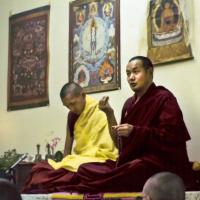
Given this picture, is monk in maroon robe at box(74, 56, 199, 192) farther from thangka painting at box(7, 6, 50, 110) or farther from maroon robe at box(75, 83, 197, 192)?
thangka painting at box(7, 6, 50, 110)

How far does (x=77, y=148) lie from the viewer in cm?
458

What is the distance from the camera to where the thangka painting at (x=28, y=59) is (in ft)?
19.1

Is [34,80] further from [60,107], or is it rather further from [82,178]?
[82,178]

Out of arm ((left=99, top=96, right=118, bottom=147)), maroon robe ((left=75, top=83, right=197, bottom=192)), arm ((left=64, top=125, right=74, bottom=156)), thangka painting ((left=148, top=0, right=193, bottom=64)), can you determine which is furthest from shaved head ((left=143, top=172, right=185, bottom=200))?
arm ((left=64, top=125, right=74, bottom=156))

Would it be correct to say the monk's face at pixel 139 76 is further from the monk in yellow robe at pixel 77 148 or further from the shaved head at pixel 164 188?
the shaved head at pixel 164 188

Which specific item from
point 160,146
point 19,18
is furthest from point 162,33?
point 19,18

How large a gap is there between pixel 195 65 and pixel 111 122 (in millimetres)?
949

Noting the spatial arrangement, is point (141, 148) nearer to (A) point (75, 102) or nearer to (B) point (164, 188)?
(A) point (75, 102)

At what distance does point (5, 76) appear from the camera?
20.6 ft

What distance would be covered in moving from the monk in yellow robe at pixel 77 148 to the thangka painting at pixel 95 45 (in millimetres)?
563

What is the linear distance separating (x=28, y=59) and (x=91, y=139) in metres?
1.94

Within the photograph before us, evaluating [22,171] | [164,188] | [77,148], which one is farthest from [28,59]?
[164,188]

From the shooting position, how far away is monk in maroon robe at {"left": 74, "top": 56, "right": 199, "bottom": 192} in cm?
365

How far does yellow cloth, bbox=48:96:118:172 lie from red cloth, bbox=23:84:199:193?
0.25 meters
